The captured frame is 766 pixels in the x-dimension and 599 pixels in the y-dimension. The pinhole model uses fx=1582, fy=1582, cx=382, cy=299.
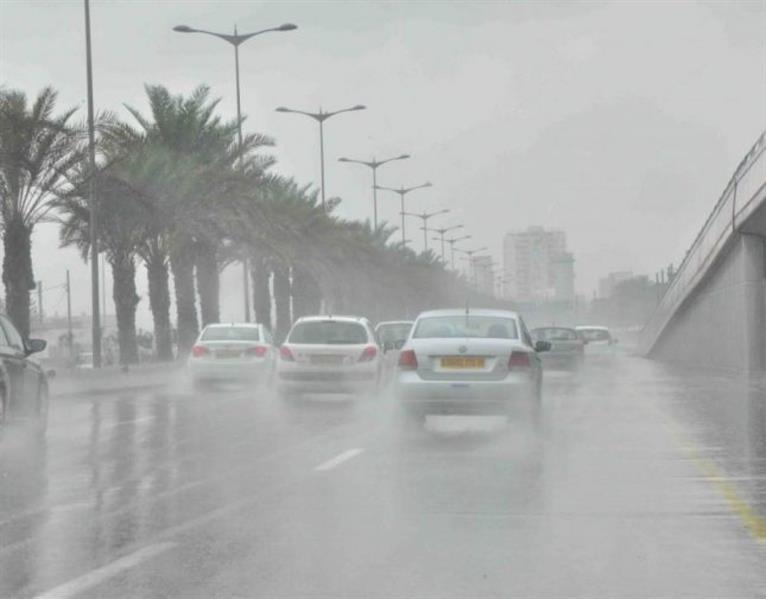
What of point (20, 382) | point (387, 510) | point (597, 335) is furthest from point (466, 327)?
point (597, 335)

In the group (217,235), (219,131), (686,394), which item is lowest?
(686,394)

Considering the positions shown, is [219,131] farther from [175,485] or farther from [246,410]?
[175,485]

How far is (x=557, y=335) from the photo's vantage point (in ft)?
153

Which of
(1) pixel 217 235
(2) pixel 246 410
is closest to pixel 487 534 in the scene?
(2) pixel 246 410

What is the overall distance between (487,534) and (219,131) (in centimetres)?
3984

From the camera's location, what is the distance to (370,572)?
8.09m

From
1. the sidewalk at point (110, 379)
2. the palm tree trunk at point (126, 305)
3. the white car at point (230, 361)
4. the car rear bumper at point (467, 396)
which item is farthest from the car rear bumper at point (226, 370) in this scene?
the palm tree trunk at point (126, 305)

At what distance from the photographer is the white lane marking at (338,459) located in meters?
14.1

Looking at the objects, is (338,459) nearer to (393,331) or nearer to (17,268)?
(393,331)

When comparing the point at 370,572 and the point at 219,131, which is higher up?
the point at 219,131

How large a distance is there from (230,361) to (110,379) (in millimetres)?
9978

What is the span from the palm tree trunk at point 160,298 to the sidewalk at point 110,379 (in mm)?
3840

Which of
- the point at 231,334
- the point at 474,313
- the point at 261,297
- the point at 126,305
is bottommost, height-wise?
the point at 231,334

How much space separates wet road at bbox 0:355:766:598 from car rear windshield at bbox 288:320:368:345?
525 centimetres
